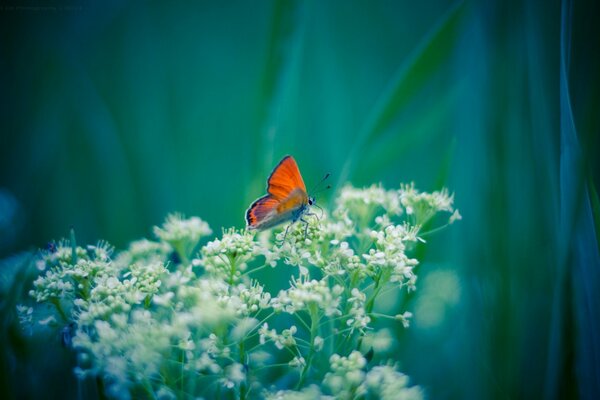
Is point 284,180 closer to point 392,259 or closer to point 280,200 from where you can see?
point 280,200

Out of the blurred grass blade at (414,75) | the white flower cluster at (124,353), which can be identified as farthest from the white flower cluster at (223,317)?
the blurred grass blade at (414,75)

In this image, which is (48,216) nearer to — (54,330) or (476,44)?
(54,330)

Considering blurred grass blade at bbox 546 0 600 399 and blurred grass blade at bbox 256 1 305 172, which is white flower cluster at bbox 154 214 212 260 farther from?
blurred grass blade at bbox 546 0 600 399

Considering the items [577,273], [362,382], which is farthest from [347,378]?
[577,273]

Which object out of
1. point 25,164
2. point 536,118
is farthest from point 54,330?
point 536,118

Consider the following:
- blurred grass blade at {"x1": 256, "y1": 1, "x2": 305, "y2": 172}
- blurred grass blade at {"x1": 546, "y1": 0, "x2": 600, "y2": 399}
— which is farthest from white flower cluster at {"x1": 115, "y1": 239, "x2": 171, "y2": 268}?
blurred grass blade at {"x1": 546, "y1": 0, "x2": 600, "y2": 399}

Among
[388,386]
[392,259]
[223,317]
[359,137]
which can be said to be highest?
[359,137]
